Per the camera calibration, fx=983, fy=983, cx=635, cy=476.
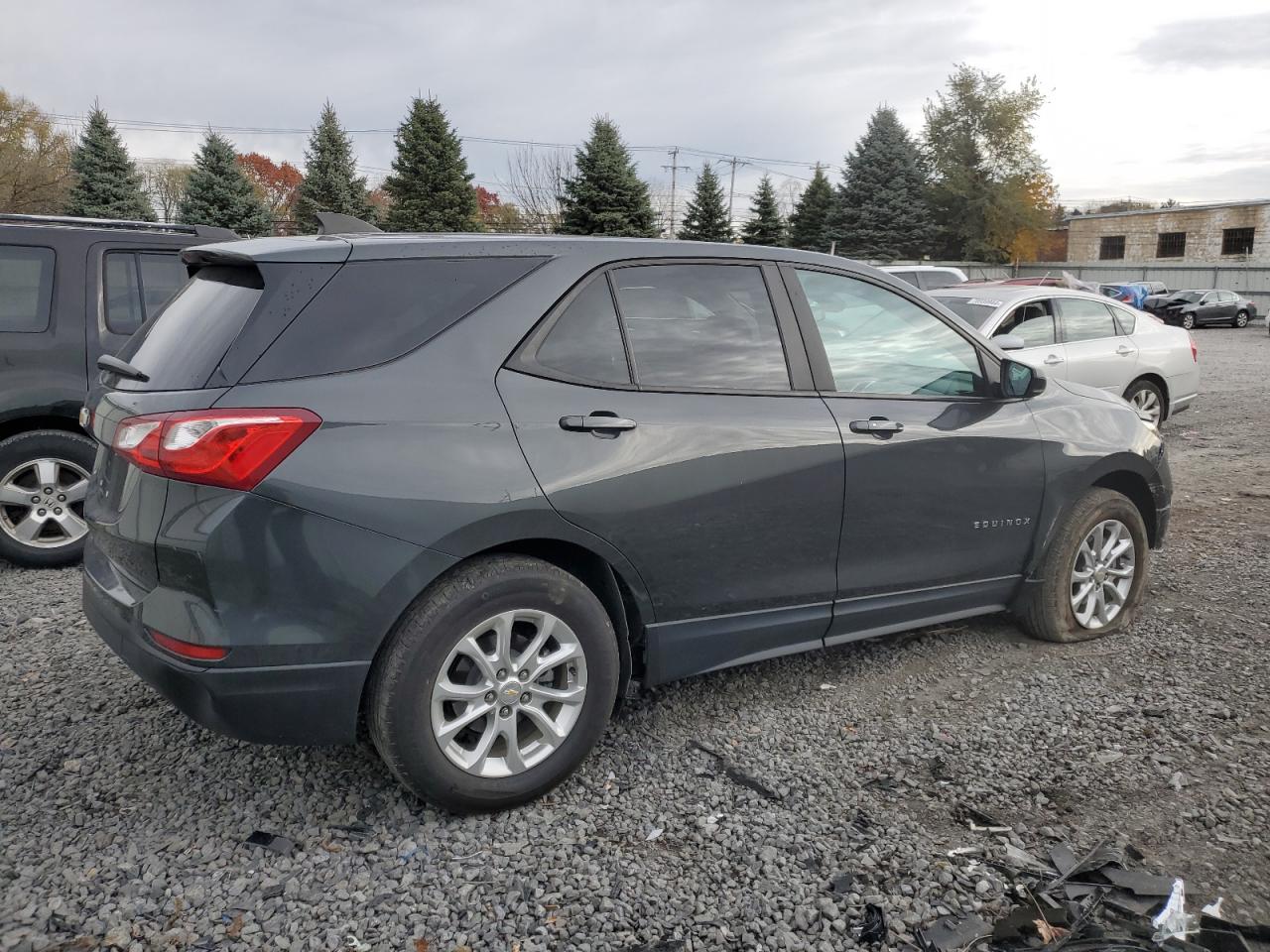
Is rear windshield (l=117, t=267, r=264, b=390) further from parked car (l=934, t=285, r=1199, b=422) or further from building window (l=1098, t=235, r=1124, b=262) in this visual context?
building window (l=1098, t=235, r=1124, b=262)

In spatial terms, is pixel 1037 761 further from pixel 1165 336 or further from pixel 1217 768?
pixel 1165 336

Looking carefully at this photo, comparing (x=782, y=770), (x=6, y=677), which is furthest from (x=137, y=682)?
(x=782, y=770)

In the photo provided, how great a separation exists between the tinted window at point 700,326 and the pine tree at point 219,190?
3841 centimetres

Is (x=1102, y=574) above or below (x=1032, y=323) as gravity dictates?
below

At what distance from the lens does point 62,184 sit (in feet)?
151

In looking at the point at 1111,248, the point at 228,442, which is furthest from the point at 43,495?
the point at 1111,248

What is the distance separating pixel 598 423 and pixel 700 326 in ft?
2.06

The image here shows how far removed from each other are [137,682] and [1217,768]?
4134 millimetres

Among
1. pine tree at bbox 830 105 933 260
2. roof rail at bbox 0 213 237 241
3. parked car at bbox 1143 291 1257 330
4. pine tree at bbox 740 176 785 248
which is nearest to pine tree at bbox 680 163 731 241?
pine tree at bbox 740 176 785 248

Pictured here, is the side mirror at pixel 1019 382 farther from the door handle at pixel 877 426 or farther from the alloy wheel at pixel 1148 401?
the alloy wheel at pixel 1148 401

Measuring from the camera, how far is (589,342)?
10.6 feet

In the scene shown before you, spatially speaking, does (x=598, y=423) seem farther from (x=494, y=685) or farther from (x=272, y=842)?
(x=272, y=842)

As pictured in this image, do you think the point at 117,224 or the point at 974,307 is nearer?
the point at 117,224

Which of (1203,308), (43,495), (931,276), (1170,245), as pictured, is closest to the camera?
(43,495)
